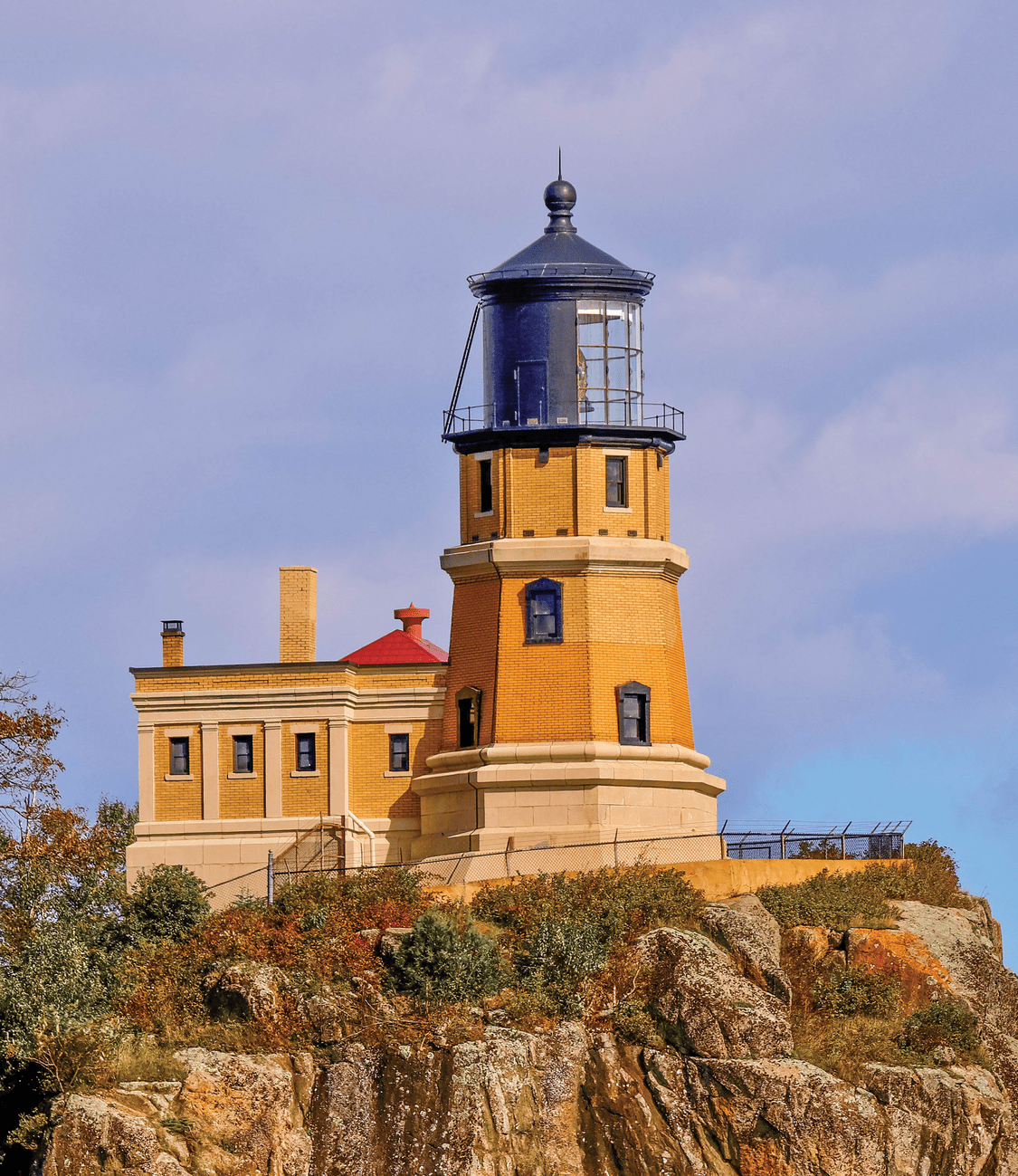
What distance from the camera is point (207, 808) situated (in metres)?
65.6

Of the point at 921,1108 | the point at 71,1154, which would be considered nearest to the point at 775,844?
the point at 921,1108

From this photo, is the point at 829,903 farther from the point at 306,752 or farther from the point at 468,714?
the point at 306,752

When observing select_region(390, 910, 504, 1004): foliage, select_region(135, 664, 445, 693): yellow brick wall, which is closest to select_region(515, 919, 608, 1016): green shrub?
select_region(390, 910, 504, 1004): foliage

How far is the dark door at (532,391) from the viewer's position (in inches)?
2603

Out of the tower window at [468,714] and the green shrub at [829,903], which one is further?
the tower window at [468,714]

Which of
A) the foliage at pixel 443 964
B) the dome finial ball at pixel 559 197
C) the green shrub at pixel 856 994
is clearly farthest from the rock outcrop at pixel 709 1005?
the dome finial ball at pixel 559 197

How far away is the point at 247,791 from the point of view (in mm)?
65500

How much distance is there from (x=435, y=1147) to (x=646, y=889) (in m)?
8.52

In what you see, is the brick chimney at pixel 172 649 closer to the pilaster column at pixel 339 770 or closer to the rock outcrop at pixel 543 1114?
the pilaster column at pixel 339 770

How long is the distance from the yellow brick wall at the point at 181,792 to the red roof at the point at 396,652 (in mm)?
6848

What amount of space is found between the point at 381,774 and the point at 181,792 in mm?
5139

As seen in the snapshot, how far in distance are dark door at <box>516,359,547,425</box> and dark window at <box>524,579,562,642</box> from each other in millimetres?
4363

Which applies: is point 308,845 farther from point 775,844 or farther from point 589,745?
point 775,844

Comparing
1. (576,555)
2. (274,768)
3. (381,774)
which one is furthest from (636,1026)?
(274,768)
